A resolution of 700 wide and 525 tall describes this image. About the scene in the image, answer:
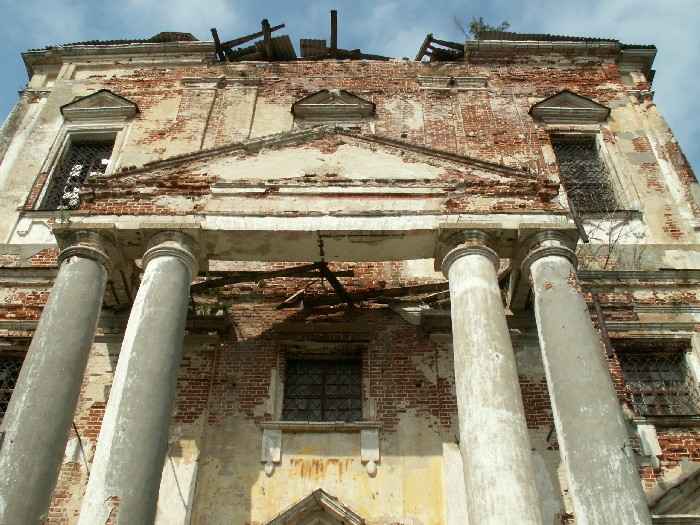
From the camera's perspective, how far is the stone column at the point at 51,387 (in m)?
6.91

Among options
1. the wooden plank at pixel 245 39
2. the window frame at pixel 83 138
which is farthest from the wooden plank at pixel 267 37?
the window frame at pixel 83 138

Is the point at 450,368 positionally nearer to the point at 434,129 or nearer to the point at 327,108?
the point at 434,129

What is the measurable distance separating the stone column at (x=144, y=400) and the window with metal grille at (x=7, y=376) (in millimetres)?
3635

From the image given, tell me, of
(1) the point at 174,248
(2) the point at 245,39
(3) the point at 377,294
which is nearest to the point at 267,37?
(2) the point at 245,39

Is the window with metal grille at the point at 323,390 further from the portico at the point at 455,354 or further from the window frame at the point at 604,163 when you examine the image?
the window frame at the point at 604,163

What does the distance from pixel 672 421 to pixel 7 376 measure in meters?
9.23

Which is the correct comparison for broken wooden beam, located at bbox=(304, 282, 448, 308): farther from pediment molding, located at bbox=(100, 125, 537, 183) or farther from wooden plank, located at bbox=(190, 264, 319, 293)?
pediment molding, located at bbox=(100, 125, 537, 183)

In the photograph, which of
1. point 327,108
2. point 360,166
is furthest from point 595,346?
point 327,108

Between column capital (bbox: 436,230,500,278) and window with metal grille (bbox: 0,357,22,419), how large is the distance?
6.39 metres

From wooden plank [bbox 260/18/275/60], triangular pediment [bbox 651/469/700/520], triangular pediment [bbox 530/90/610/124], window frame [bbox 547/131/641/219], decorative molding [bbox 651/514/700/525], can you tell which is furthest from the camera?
wooden plank [bbox 260/18/275/60]

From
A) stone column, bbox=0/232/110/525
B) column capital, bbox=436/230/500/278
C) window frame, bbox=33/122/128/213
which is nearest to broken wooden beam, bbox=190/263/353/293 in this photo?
stone column, bbox=0/232/110/525

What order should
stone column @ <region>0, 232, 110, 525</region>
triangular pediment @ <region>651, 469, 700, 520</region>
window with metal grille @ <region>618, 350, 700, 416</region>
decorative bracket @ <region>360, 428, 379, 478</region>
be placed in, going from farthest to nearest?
window with metal grille @ <region>618, 350, 700, 416</region> < decorative bracket @ <region>360, 428, 379, 478</region> < triangular pediment @ <region>651, 469, 700, 520</region> < stone column @ <region>0, 232, 110, 525</region>

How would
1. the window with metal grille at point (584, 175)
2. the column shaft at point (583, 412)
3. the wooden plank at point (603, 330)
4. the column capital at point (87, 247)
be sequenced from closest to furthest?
the column shaft at point (583, 412) < the column capital at point (87, 247) < the wooden plank at point (603, 330) < the window with metal grille at point (584, 175)

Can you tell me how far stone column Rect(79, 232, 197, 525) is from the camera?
6.82 metres
